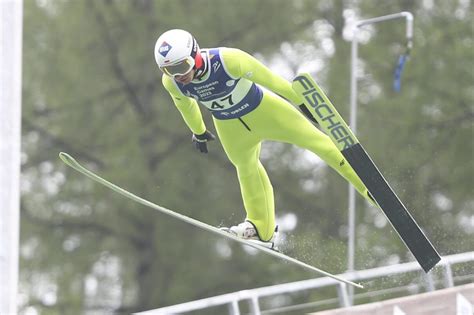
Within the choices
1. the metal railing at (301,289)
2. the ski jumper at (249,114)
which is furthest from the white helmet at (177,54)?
the metal railing at (301,289)

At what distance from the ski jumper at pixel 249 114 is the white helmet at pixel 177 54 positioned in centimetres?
12

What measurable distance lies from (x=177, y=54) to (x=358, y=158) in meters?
1.26

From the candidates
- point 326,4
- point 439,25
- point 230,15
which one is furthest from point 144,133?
point 439,25

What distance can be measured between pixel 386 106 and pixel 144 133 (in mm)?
4206

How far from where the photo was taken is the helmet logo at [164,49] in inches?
274

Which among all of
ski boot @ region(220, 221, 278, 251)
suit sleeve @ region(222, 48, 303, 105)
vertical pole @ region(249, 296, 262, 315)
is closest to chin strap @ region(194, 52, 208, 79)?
suit sleeve @ region(222, 48, 303, 105)

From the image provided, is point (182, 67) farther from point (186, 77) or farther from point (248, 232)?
point (248, 232)

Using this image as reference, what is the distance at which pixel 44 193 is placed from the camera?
21281 mm

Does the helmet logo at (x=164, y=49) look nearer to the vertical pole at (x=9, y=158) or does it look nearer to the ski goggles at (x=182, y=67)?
the ski goggles at (x=182, y=67)

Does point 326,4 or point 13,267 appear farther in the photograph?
point 326,4

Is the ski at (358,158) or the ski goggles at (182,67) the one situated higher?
the ski goggles at (182,67)

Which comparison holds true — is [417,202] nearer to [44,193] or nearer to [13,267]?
[44,193]

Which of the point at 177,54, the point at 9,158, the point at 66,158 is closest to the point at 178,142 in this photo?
the point at 177,54

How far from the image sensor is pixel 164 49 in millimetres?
6961
